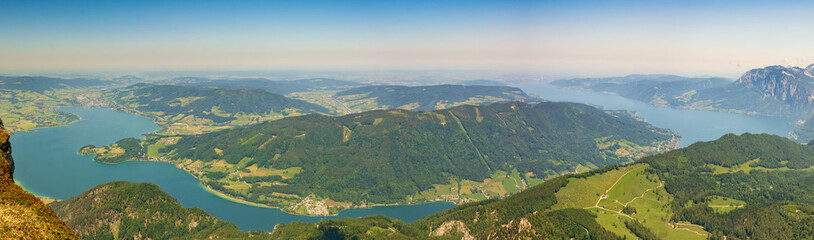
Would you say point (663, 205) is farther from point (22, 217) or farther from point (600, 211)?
point (22, 217)

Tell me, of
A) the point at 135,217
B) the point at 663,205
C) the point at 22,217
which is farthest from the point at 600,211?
the point at 135,217

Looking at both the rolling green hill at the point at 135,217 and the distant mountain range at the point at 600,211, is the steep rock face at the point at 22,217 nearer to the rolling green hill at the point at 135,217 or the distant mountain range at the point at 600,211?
the distant mountain range at the point at 600,211

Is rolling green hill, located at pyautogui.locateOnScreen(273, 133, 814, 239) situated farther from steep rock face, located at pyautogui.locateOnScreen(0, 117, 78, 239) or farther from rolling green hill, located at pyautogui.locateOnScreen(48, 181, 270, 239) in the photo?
steep rock face, located at pyautogui.locateOnScreen(0, 117, 78, 239)

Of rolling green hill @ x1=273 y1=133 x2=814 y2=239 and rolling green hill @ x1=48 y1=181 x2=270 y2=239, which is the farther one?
rolling green hill @ x1=48 y1=181 x2=270 y2=239

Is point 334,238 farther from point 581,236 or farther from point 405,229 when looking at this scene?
point 581,236

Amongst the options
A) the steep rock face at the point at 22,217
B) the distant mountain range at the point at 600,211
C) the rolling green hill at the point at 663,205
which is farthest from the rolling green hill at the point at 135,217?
the steep rock face at the point at 22,217

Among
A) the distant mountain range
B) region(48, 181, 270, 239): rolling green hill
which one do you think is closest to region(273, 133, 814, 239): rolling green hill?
the distant mountain range

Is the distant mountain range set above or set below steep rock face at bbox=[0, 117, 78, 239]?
below
